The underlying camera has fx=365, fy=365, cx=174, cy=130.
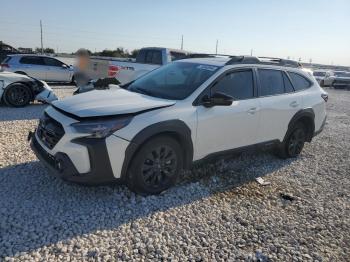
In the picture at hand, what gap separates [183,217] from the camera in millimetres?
4125

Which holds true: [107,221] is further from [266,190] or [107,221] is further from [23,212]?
[266,190]

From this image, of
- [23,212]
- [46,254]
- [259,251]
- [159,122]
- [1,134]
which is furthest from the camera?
[1,134]

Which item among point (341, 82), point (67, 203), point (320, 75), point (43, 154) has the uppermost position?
point (43, 154)

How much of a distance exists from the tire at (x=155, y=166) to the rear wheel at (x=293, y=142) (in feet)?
8.39

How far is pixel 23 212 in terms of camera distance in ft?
12.7

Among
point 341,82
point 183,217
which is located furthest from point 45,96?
point 341,82

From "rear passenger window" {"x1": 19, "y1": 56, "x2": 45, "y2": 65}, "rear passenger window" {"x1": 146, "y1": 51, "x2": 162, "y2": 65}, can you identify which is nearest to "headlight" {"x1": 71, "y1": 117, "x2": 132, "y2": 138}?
"rear passenger window" {"x1": 146, "y1": 51, "x2": 162, "y2": 65}

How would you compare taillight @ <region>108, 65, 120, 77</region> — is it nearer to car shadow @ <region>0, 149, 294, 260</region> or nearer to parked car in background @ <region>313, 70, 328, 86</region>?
car shadow @ <region>0, 149, 294, 260</region>

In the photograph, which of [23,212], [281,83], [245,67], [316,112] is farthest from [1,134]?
[316,112]

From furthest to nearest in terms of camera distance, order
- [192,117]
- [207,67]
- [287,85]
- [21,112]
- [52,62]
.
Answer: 1. [52,62]
2. [21,112]
3. [287,85]
4. [207,67]
5. [192,117]

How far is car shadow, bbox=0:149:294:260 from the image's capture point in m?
3.52

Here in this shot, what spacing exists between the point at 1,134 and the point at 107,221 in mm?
3971

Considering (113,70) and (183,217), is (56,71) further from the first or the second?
(183,217)

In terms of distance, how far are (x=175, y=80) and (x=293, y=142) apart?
271 cm
